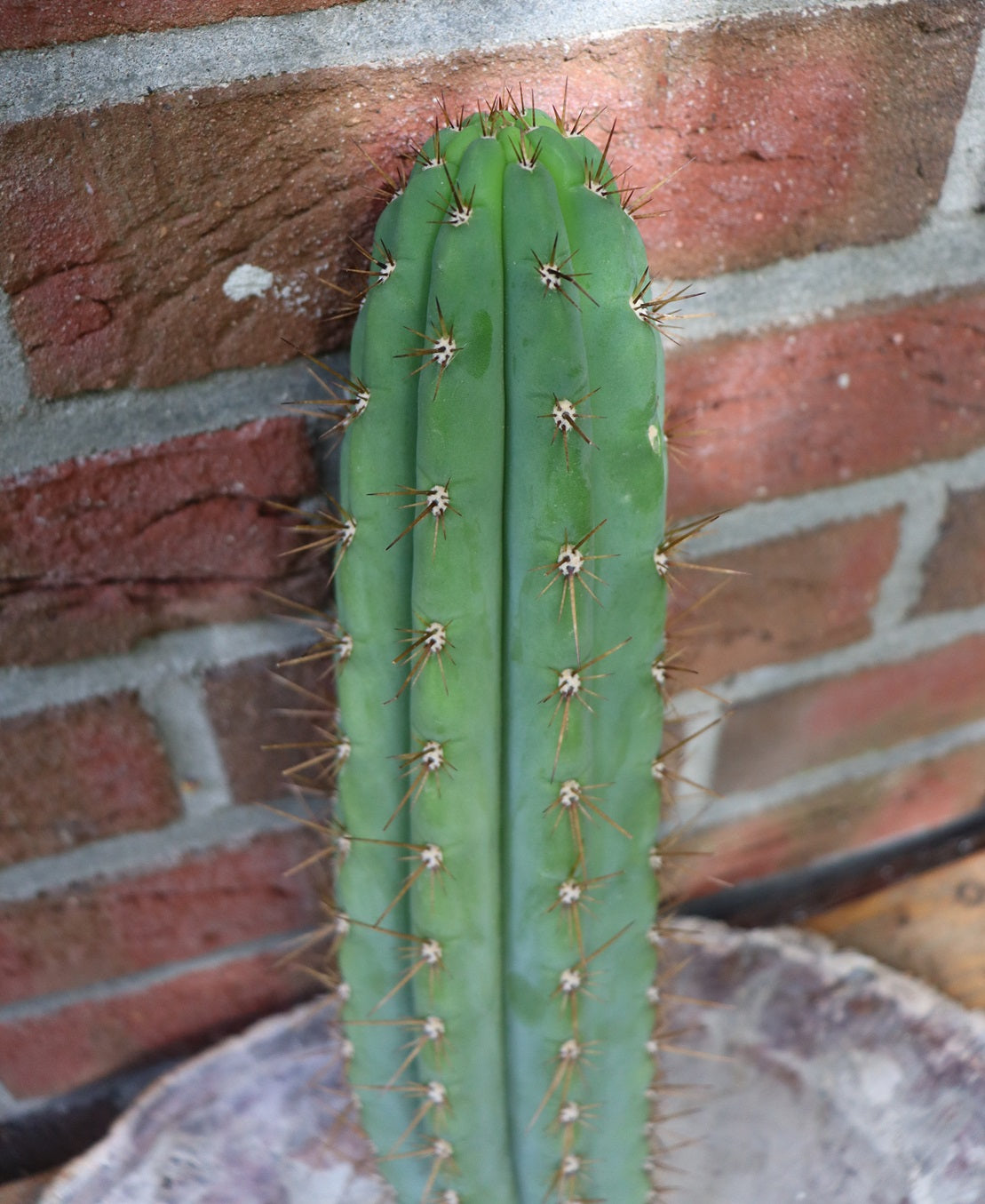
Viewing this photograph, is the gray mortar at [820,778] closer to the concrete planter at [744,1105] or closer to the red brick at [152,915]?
the concrete planter at [744,1105]

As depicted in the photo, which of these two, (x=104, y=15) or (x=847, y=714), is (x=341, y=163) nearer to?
(x=104, y=15)

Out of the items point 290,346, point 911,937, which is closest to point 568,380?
point 290,346

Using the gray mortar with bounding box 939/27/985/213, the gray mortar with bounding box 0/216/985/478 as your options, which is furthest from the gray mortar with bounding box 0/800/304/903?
the gray mortar with bounding box 939/27/985/213

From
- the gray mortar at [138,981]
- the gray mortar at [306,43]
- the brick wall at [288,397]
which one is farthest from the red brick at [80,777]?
the gray mortar at [306,43]

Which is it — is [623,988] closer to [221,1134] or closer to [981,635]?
[221,1134]

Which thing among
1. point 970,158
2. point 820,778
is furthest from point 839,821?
point 970,158

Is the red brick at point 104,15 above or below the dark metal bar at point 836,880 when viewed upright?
above

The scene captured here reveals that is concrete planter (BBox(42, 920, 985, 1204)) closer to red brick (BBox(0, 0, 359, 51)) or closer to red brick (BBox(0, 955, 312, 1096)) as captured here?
red brick (BBox(0, 955, 312, 1096))
